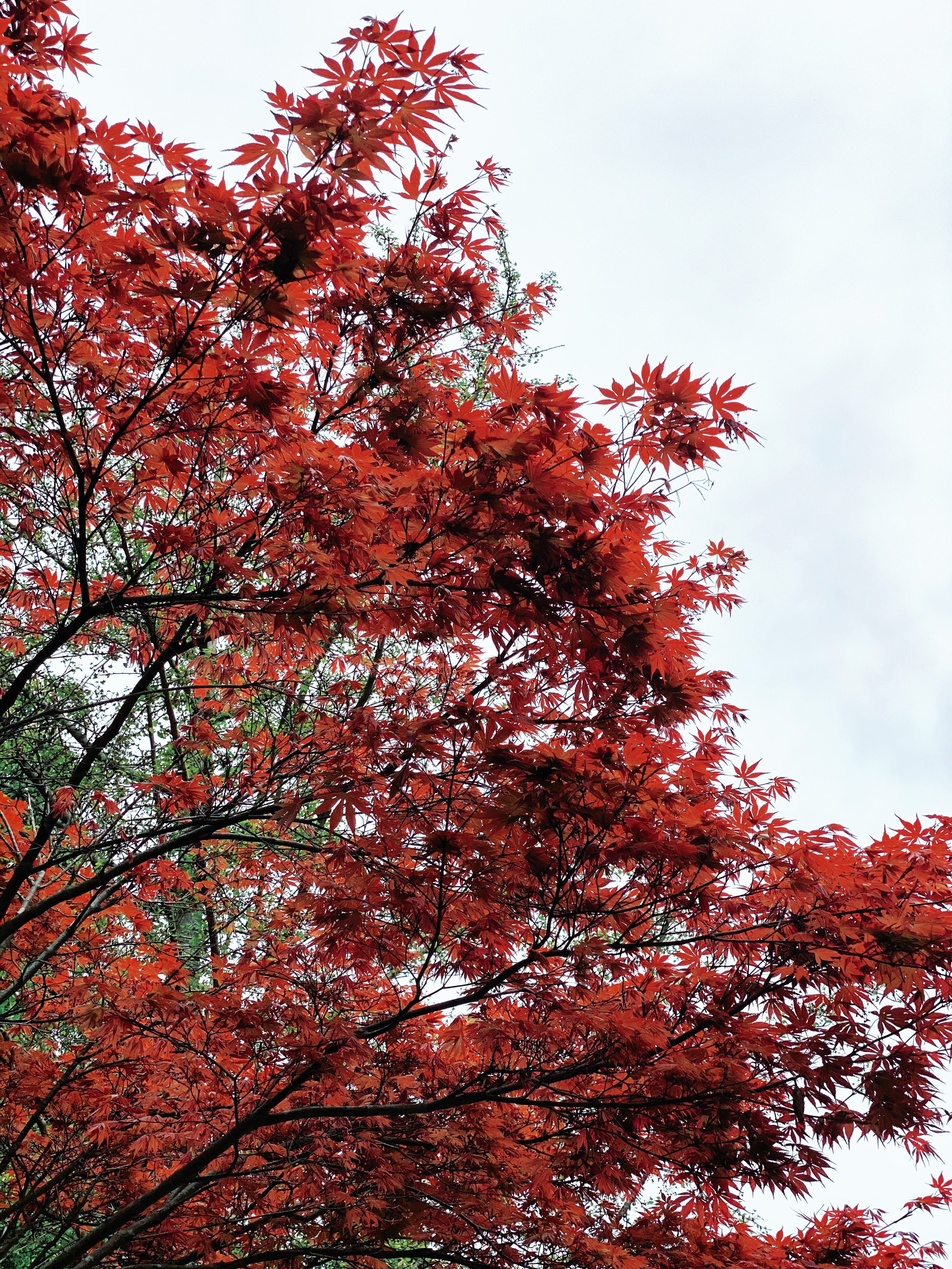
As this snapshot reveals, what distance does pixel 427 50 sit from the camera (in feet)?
9.44

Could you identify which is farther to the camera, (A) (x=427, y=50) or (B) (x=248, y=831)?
(B) (x=248, y=831)

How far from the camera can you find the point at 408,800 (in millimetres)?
3447

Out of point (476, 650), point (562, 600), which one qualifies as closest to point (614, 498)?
point (562, 600)

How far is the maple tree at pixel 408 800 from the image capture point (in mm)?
3107

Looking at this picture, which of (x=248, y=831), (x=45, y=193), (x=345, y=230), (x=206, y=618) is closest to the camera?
(x=45, y=193)

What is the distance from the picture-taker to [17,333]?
3.22 meters

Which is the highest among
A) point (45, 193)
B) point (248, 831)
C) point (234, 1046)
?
point (45, 193)

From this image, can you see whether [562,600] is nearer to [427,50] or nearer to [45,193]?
[427,50]

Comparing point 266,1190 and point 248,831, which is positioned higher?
point 248,831

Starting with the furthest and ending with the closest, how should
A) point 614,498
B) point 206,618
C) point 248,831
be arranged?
1. point 248,831
2. point 206,618
3. point 614,498

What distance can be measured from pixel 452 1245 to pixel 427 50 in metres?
5.07

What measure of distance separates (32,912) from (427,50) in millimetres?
4108

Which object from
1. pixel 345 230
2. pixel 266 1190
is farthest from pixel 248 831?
pixel 345 230

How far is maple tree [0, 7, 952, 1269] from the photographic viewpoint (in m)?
3.11
